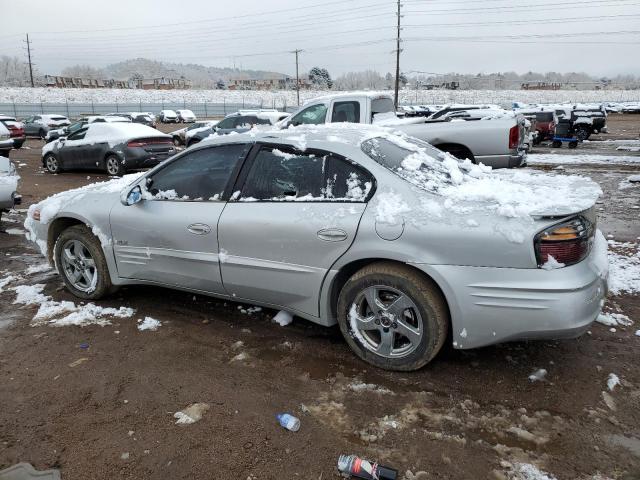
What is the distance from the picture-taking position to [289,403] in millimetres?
2932

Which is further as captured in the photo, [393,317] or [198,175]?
[198,175]

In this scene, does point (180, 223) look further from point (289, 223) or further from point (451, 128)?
point (451, 128)

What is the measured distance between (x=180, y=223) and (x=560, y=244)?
2716mm

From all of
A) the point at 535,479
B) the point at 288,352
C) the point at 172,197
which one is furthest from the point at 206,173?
the point at 535,479

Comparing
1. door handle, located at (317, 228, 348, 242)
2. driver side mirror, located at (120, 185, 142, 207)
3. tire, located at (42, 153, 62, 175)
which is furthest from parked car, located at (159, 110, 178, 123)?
door handle, located at (317, 228, 348, 242)

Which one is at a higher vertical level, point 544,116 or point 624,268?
point 544,116

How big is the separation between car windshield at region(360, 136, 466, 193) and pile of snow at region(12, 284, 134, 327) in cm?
255

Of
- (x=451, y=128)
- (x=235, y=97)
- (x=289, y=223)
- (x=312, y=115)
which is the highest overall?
(x=235, y=97)

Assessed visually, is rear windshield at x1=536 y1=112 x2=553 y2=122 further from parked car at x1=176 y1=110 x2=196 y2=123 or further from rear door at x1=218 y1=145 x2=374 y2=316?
parked car at x1=176 y1=110 x2=196 y2=123

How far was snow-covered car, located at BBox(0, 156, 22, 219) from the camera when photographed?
22.2 ft

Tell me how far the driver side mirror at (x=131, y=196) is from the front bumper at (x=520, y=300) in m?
2.46

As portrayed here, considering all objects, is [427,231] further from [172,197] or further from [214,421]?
[172,197]

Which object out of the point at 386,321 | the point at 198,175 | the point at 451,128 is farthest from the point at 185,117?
the point at 386,321

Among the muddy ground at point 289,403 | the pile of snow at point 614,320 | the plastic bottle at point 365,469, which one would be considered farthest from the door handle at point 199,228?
the pile of snow at point 614,320
